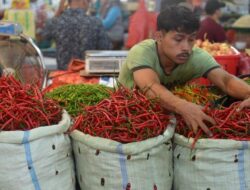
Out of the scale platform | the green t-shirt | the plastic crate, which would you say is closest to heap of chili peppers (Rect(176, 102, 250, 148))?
the green t-shirt

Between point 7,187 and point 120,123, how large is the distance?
63 centimetres

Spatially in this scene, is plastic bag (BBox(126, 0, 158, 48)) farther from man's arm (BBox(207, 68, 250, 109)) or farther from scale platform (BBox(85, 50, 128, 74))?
man's arm (BBox(207, 68, 250, 109))

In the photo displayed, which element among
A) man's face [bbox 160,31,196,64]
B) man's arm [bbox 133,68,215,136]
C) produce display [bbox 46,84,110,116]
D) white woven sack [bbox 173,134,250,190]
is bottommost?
white woven sack [bbox 173,134,250,190]

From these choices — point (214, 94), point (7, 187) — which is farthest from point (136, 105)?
point (214, 94)

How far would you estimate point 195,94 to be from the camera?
2.63 m

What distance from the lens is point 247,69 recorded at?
14.5 ft

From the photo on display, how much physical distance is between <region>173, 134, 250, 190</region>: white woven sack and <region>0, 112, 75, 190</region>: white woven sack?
635mm

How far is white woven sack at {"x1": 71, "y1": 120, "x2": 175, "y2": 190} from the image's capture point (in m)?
1.98

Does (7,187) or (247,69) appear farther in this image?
(247,69)

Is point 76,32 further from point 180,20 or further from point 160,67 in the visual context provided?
point 180,20

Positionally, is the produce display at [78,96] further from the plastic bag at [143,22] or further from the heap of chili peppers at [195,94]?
the plastic bag at [143,22]

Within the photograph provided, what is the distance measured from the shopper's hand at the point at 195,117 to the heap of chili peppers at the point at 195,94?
1.45 ft

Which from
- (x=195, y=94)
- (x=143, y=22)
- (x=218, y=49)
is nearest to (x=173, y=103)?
(x=195, y=94)

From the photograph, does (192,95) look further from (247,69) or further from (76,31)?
(76,31)
